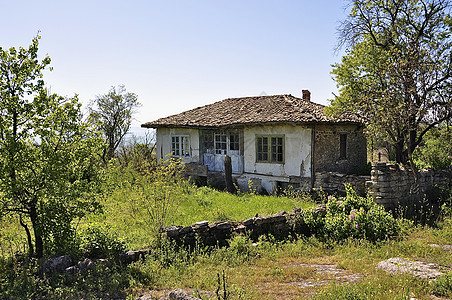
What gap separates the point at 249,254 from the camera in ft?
24.0

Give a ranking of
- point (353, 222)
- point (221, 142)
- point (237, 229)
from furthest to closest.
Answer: point (221, 142) → point (237, 229) → point (353, 222)

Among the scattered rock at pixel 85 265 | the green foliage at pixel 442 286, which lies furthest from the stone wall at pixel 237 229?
the green foliage at pixel 442 286

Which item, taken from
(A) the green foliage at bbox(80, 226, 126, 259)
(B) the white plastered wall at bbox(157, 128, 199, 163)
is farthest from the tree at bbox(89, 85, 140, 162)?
(A) the green foliage at bbox(80, 226, 126, 259)

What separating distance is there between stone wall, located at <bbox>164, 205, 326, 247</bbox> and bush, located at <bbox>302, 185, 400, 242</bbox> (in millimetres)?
262

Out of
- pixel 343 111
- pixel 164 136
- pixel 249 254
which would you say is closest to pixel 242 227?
pixel 249 254

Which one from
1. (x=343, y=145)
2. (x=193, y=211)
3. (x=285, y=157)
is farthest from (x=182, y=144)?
(x=343, y=145)

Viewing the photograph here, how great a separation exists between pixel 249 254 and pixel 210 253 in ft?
2.84

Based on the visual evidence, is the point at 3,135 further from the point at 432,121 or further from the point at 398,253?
the point at 432,121

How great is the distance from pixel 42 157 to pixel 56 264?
2146mm

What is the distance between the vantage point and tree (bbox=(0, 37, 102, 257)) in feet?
21.4

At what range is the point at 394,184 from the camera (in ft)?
33.6

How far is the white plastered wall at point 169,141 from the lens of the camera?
61.3 feet

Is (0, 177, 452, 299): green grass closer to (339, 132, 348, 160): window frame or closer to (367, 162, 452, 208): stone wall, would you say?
(367, 162, 452, 208): stone wall

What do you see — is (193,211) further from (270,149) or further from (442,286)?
(442,286)
